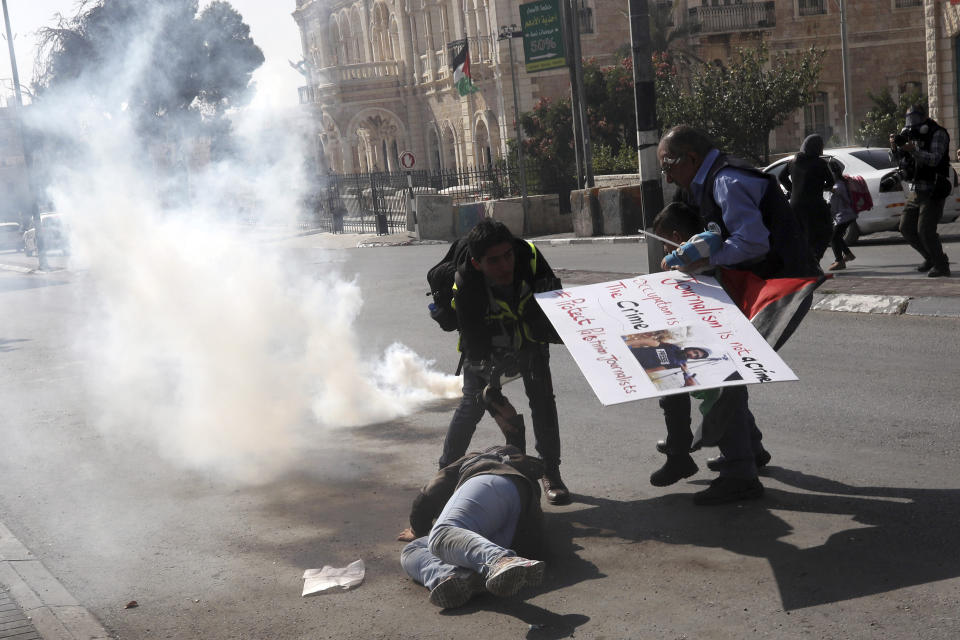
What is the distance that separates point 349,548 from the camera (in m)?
4.84

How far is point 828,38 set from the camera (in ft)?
131

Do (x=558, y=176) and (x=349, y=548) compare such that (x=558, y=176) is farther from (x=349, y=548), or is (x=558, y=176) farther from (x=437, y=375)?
(x=349, y=548)

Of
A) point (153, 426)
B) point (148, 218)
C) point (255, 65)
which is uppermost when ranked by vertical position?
point (255, 65)

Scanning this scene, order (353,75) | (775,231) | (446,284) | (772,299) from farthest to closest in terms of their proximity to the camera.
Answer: (353,75) < (446,284) < (775,231) < (772,299)

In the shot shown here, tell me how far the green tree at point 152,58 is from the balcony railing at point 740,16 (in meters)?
28.4

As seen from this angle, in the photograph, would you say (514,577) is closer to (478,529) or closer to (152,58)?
(478,529)

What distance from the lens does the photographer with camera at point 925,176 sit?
10516 mm

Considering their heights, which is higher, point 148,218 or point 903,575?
point 148,218

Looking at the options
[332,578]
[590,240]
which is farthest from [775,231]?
[590,240]

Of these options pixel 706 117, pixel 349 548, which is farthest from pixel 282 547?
pixel 706 117

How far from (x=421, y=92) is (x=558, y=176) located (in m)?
23.0

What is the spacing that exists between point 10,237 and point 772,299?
5211 centimetres

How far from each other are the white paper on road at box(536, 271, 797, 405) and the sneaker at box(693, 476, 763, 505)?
851 millimetres

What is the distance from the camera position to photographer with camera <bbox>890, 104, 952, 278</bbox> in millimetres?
10516
